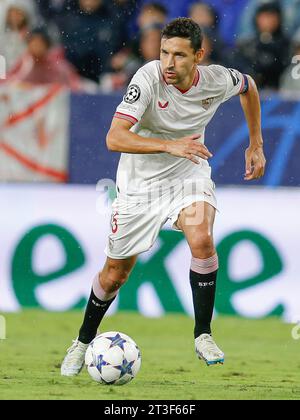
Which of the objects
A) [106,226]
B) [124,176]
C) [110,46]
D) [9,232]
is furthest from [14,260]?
[124,176]

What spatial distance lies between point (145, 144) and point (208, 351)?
142cm

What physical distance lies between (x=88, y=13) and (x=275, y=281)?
339cm

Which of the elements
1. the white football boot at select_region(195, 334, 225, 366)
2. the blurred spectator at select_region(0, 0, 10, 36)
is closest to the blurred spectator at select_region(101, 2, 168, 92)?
the blurred spectator at select_region(0, 0, 10, 36)

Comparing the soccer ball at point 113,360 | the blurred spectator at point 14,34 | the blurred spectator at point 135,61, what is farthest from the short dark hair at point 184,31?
the blurred spectator at point 14,34

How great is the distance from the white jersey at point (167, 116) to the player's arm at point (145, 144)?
203mm

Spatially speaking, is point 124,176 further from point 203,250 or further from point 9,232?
point 9,232

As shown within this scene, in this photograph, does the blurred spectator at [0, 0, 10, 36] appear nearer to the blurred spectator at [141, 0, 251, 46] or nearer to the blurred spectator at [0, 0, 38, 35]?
the blurred spectator at [0, 0, 38, 35]

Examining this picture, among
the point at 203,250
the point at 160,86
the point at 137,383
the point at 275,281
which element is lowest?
the point at 275,281

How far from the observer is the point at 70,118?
11312 mm

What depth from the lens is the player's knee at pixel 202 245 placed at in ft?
24.0

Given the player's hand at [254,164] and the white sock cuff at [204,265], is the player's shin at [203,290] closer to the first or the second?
the white sock cuff at [204,265]

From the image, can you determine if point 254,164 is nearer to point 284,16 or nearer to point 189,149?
point 189,149

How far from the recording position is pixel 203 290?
7500 mm

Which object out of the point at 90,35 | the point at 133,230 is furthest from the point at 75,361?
the point at 90,35
